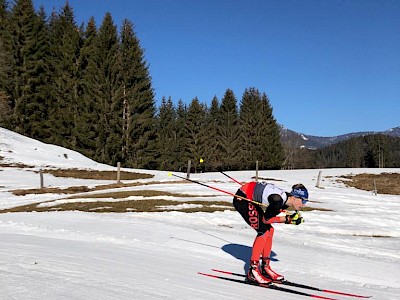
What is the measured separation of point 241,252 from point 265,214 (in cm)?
307

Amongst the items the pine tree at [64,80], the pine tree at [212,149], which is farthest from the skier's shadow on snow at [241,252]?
the pine tree at [212,149]

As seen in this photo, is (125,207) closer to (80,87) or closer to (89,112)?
(89,112)

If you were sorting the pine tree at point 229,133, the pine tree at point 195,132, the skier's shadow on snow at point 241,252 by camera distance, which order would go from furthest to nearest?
the pine tree at point 229,133 < the pine tree at point 195,132 < the skier's shadow on snow at point 241,252

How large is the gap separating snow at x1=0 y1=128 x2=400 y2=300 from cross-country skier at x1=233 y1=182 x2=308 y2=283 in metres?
0.63

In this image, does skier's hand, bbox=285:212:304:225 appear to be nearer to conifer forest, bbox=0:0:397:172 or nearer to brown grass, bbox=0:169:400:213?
brown grass, bbox=0:169:400:213

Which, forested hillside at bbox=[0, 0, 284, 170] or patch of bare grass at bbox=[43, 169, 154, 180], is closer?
patch of bare grass at bbox=[43, 169, 154, 180]

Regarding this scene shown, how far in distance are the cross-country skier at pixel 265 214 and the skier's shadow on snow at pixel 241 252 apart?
1.38 meters

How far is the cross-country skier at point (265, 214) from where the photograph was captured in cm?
671

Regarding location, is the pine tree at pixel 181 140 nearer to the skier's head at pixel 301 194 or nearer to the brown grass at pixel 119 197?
the brown grass at pixel 119 197

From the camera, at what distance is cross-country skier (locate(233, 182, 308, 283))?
6.71m

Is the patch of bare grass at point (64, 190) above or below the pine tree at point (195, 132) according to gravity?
below

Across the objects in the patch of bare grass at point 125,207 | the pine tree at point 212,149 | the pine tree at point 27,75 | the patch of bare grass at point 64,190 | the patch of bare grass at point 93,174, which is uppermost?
the pine tree at point 27,75

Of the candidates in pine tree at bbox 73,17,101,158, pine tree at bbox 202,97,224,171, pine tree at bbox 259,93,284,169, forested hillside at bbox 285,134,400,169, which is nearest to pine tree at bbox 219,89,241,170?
pine tree at bbox 202,97,224,171

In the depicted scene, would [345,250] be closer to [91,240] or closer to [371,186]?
[91,240]
